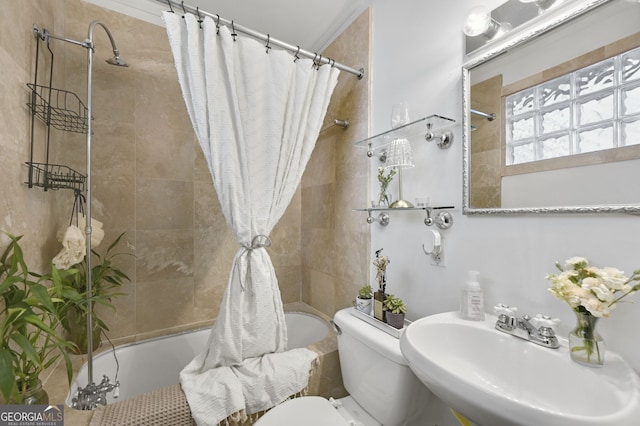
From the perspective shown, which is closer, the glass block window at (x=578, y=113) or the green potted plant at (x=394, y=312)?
the glass block window at (x=578, y=113)

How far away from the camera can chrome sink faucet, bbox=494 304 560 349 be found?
76 centimetres

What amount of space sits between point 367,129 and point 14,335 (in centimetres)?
165

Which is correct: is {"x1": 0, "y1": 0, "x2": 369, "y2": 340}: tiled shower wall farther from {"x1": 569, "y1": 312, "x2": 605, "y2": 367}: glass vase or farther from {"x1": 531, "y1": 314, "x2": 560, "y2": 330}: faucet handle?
{"x1": 569, "y1": 312, "x2": 605, "y2": 367}: glass vase

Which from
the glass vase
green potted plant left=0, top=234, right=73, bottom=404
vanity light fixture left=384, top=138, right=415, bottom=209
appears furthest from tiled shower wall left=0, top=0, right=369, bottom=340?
the glass vase

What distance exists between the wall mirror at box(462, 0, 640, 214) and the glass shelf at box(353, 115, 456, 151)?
9 cm

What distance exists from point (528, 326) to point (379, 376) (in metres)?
0.55

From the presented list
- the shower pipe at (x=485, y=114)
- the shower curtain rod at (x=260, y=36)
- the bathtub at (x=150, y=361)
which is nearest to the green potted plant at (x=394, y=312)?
the bathtub at (x=150, y=361)

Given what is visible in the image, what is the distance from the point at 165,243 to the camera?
1797 millimetres

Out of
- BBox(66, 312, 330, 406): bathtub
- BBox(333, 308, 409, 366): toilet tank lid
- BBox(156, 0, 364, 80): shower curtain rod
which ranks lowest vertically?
BBox(66, 312, 330, 406): bathtub

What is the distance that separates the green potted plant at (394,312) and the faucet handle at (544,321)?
44cm

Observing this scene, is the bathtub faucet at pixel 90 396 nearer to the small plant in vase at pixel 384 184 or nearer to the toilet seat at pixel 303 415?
the toilet seat at pixel 303 415

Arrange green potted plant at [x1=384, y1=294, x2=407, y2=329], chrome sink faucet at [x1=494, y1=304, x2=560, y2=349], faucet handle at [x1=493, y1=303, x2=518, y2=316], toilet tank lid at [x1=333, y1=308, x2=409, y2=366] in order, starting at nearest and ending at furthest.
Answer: chrome sink faucet at [x1=494, y1=304, x2=560, y2=349]
faucet handle at [x1=493, y1=303, x2=518, y2=316]
toilet tank lid at [x1=333, y1=308, x2=409, y2=366]
green potted plant at [x1=384, y1=294, x2=407, y2=329]

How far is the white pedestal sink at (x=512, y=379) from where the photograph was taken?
520 millimetres

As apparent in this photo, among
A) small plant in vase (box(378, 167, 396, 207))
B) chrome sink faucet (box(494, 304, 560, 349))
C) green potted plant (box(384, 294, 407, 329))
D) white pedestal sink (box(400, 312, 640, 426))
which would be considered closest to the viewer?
white pedestal sink (box(400, 312, 640, 426))
